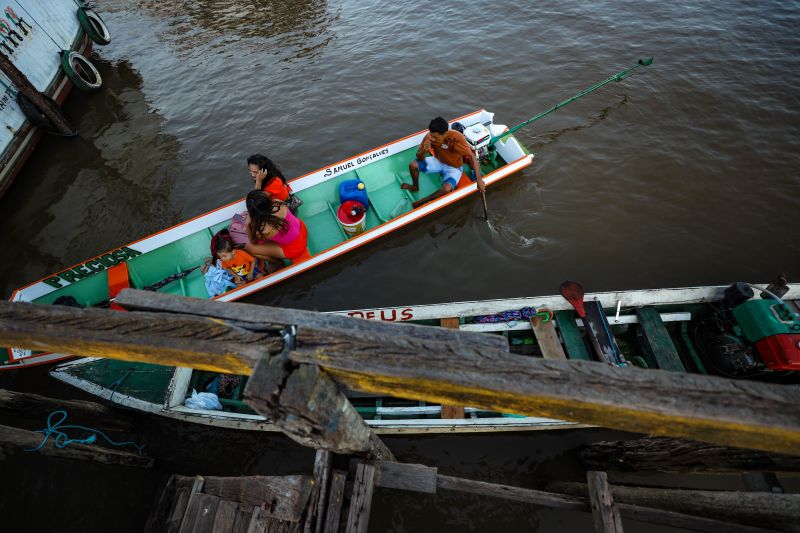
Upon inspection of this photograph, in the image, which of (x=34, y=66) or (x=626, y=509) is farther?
(x=34, y=66)

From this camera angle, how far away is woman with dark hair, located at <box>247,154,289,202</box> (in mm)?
6312

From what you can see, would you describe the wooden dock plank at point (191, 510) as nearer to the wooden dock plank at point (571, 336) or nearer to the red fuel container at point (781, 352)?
the wooden dock plank at point (571, 336)

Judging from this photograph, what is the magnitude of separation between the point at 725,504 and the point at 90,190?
12.8 metres

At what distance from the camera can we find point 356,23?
13773 mm

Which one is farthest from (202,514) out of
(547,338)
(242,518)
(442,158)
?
(442,158)

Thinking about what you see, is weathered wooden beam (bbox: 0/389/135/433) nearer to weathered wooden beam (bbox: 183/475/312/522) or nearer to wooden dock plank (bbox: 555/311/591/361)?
weathered wooden beam (bbox: 183/475/312/522)

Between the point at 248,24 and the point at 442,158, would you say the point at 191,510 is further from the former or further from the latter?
the point at 248,24

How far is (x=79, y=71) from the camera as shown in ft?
37.4

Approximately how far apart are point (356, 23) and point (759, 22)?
42.7 ft

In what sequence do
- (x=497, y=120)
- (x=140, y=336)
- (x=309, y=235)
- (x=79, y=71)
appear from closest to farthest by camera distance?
(x=140, y=336)
(x=309, y=235)
(x=497, y=120)
(x=79, y=71)

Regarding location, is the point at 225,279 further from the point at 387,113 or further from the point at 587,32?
the point at 587,32

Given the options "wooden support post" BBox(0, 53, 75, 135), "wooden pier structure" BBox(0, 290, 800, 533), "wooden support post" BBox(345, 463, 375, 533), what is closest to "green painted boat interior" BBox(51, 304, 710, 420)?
"wooden support post" BBox(345, 463, 375, 533)

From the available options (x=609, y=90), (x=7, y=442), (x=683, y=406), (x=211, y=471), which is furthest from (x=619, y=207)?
(x=7, y=442)

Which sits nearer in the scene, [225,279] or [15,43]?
[225,279]
